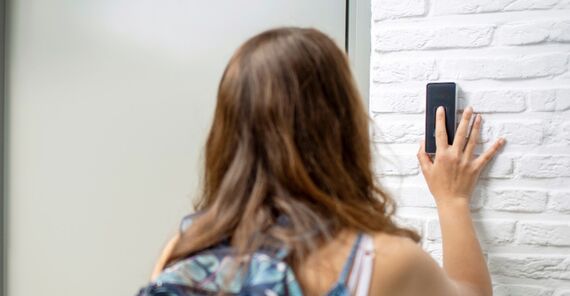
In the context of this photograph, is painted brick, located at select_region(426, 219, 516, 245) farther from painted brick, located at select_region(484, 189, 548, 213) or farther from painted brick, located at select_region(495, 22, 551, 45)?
painted brick, located at select_region(495, 22, 551, 45)

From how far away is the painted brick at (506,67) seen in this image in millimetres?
996

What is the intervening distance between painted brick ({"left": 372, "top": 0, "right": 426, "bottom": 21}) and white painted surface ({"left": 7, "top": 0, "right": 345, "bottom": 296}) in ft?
0.74

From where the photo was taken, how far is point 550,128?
3.29 ft

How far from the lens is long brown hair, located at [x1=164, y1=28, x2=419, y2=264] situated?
69 centimetres

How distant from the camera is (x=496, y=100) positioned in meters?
1.02

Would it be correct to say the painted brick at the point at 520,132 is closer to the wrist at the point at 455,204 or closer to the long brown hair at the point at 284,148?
the wrist at the point at 455,204

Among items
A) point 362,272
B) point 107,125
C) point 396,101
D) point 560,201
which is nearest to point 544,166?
point 560,201

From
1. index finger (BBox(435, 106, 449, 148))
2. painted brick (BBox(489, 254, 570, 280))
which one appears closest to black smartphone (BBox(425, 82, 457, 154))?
index finger (BBox(435, 106, 449, 148))

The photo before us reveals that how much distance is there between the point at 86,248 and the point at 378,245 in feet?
3.43

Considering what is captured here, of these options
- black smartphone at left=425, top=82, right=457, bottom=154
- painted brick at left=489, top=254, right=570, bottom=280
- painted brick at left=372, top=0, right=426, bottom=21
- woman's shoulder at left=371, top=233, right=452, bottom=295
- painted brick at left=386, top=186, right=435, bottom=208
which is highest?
painted brick at left=372, top=0, right=426, bottom=21

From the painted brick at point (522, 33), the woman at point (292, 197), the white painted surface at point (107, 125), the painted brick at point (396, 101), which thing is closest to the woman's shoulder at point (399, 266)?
the woman at point (292, 197)

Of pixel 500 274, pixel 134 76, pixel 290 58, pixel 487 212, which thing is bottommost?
pixel 500 274

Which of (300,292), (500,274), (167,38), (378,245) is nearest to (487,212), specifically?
(500,274)

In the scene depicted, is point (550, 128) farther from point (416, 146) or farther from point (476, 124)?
point (416, 146)
